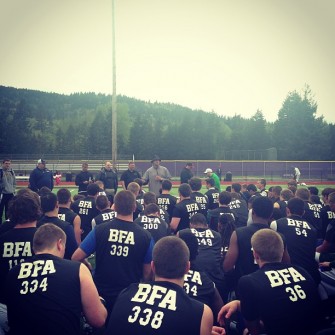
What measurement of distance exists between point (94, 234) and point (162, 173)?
8.93 meters

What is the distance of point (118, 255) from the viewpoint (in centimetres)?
447

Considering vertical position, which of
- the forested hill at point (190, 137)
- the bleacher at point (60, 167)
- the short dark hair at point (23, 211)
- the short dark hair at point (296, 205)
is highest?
the forested hill at point (190, 137)

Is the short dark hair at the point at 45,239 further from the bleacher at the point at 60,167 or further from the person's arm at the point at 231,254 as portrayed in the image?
the bleacher at the point at 60,167

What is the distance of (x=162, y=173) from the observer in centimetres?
1344

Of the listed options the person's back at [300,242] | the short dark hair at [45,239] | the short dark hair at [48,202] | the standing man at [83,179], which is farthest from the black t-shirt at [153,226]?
the standing man at [83,179]

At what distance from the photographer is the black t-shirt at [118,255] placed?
4.47 metres

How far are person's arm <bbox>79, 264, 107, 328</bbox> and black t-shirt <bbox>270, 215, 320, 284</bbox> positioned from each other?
10.8ft

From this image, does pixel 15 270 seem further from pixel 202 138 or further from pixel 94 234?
pixel 202 138

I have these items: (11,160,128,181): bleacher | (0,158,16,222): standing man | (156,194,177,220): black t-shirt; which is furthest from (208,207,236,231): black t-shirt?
(11,160,128,181): bleacher

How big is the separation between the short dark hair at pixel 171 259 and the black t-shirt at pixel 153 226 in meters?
3.32

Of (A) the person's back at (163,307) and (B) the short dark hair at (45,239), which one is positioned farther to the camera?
(B) the short dark hair at (45,239)

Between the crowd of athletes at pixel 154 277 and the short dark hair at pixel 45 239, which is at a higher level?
the short dark hair at pixel 45 239

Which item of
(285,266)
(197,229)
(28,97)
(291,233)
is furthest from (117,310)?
(28,97)

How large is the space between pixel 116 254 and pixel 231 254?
169 centimetres
